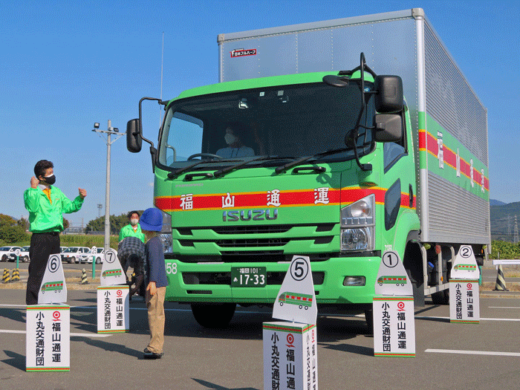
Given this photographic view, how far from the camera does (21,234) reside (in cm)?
8225

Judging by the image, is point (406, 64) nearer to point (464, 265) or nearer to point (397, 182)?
point (397, 182)

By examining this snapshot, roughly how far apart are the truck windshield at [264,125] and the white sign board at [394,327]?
157cm

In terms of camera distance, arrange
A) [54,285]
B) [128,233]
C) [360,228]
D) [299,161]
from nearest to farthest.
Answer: [54,285], [360,228], [299,161], [128,233]

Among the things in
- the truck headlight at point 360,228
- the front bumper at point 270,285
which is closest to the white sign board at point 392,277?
the front bumper at point 270,285

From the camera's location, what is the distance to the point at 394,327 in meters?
6.06

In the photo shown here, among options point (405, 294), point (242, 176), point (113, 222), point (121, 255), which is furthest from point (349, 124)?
point (113, 222)

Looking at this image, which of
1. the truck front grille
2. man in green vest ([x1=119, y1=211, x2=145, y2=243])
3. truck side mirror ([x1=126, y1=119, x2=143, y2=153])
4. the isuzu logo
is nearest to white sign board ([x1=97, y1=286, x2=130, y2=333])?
the truck front grille

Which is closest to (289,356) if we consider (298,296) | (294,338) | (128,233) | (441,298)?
(294,338)

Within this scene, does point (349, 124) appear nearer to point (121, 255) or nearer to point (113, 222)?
point (121, 255)

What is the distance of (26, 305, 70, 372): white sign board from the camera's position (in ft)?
17.5

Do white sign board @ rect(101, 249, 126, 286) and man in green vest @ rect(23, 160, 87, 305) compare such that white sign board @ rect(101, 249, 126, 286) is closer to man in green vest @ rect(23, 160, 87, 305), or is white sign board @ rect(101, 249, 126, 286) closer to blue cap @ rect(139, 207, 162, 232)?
man in green vest @ rect(23, 160, 87, 305)

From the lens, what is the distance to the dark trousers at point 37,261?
25.4ft

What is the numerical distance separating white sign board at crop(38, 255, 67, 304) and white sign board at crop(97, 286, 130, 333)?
2415 mm

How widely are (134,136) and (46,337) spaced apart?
311 cm
